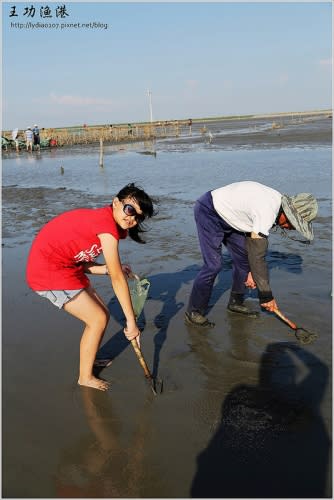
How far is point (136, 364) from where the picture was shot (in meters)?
3.49

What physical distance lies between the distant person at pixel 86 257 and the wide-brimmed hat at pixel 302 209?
50.8 inches

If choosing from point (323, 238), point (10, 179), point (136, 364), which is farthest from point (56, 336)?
point (10, 179)

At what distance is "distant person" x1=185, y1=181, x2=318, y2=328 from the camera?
11.4 ft

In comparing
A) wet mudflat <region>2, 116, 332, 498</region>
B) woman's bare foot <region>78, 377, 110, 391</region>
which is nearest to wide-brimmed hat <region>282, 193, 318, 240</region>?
wet mudflat <region>2, 116, 332, 498</region>

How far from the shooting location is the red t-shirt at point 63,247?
9.31 ft

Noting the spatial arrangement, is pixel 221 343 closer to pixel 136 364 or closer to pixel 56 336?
pixel 136 364

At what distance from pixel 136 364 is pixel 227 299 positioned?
5.29 ft

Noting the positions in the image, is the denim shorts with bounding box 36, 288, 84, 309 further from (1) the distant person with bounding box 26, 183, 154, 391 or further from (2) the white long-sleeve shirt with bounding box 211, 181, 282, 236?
(2) the white long-sleeve shirt with bounding box 211, 181, 282, 236

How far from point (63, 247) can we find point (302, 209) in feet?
6.47

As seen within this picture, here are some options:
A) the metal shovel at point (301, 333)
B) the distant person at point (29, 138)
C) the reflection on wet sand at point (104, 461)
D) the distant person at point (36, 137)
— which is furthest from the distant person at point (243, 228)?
the distant person at point (36, 137)

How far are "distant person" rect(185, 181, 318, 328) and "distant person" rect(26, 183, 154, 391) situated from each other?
3.63 ft

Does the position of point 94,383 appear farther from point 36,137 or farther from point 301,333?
point 36,137

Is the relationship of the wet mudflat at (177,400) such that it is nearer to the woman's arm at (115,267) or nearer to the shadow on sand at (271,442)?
the shadow on sand at (271,442)

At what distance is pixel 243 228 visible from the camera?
3826mm
